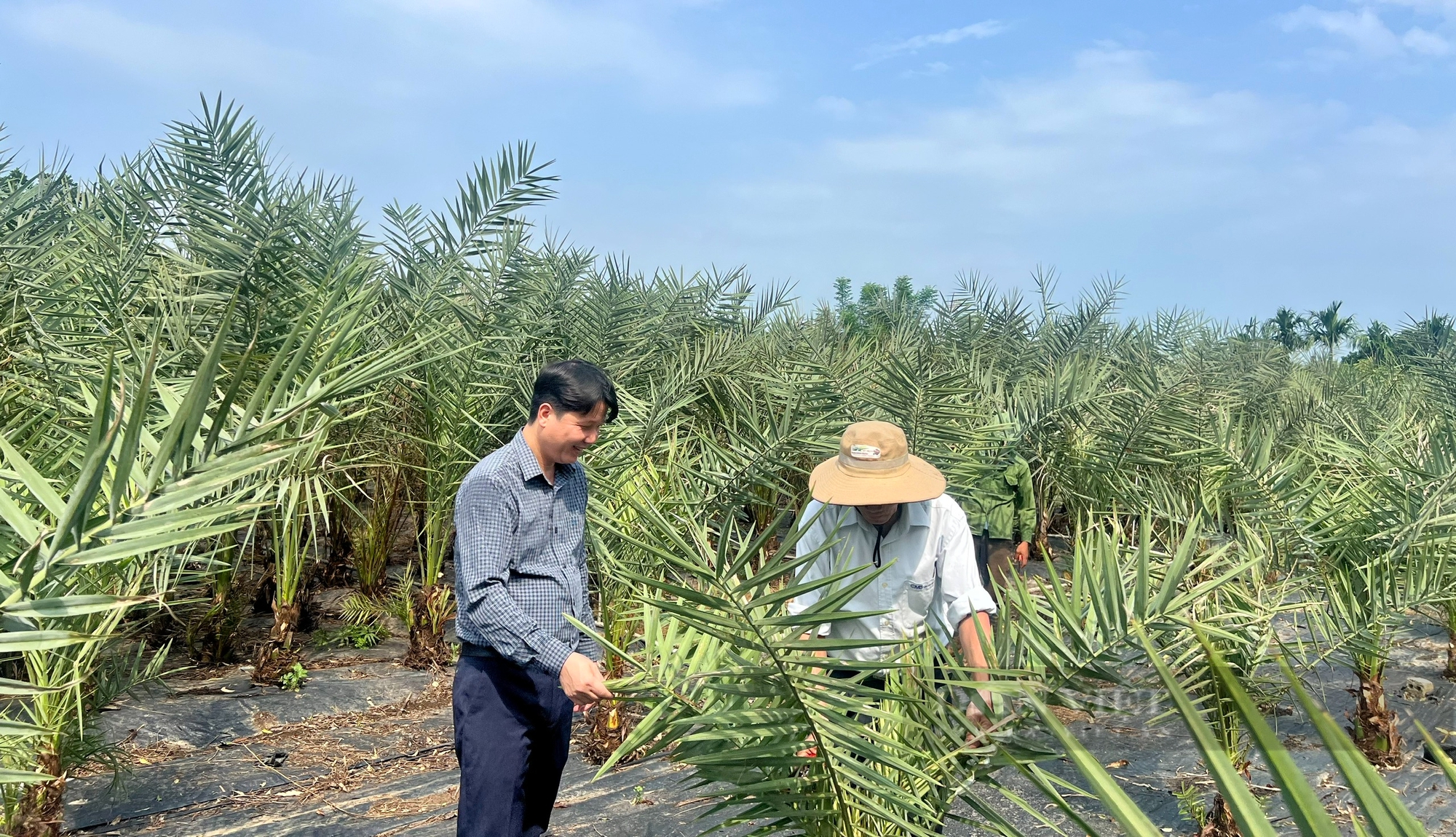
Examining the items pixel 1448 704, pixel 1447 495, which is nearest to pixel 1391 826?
pixel 1447 495

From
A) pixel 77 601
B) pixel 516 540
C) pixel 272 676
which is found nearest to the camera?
pixel 77 601

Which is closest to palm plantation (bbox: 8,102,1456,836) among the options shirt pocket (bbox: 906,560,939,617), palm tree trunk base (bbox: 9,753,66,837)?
palm tree trunk base (bbox: 9,753,66,837)

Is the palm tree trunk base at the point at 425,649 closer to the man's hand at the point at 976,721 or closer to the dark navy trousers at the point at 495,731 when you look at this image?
the dark navy trousers at the point at 495,731

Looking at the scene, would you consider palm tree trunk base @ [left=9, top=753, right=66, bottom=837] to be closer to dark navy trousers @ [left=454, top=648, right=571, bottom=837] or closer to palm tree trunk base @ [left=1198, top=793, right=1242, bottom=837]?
dark navy trousers @ [left=454, top=648, right=571, bottom=837]

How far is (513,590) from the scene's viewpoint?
2.30 m

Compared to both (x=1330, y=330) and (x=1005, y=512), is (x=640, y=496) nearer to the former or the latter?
(x=1005, y=512)

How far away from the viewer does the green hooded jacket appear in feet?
15.5

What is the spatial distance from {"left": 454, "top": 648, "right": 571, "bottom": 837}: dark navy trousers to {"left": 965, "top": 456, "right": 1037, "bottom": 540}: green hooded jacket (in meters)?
2.80

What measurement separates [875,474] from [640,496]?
544 mm

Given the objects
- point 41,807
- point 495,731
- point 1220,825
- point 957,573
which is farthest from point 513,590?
point 1220,825

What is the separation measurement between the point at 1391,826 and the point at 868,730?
0.91 meters

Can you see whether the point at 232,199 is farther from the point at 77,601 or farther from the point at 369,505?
the point at 77,601

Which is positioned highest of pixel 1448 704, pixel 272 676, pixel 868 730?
pixel 868 730

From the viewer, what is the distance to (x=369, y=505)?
577 centimetres
